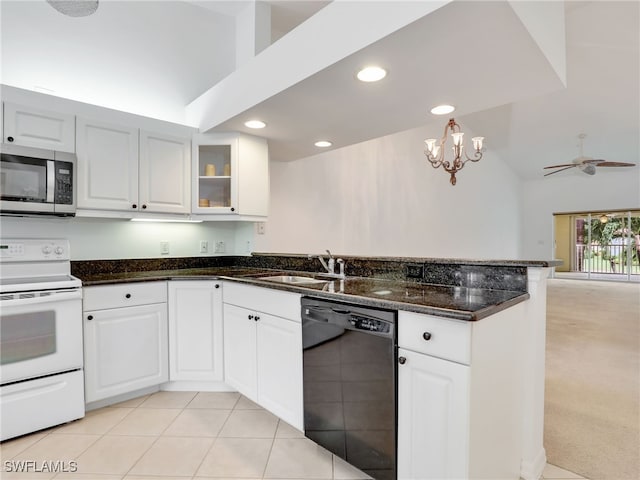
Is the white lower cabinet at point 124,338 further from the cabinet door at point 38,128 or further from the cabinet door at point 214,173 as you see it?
the cabinet door at point 38,128

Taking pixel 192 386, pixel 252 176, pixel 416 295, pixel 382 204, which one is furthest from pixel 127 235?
pixel 382 204

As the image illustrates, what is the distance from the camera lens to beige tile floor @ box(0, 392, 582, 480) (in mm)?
1702

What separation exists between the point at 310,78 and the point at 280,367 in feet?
5.37

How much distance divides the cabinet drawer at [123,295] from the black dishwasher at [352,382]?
127 centimetres

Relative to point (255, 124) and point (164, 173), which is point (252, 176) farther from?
point (164, 173)

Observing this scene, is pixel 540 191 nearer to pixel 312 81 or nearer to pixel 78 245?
pixel 312 81

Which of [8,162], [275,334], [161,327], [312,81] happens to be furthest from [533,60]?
[8,162]

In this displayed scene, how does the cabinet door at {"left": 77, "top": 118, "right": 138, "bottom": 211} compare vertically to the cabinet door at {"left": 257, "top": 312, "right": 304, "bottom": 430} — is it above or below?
above

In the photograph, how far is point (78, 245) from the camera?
2639 millimetres

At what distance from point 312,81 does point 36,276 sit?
86.5 inches

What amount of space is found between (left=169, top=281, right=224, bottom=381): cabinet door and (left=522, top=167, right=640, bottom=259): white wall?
32.6 feet

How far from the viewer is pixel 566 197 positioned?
30.7ft

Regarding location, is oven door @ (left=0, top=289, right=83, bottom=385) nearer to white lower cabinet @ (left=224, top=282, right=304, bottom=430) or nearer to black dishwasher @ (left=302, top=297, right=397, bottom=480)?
white lower cabinet @ (left=224, top=282, right=304, bottom=430)

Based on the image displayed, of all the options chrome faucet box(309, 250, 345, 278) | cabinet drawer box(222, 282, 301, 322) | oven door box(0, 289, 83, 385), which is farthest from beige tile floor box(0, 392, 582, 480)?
chrome faucet box(309, 250, 345, 278)
